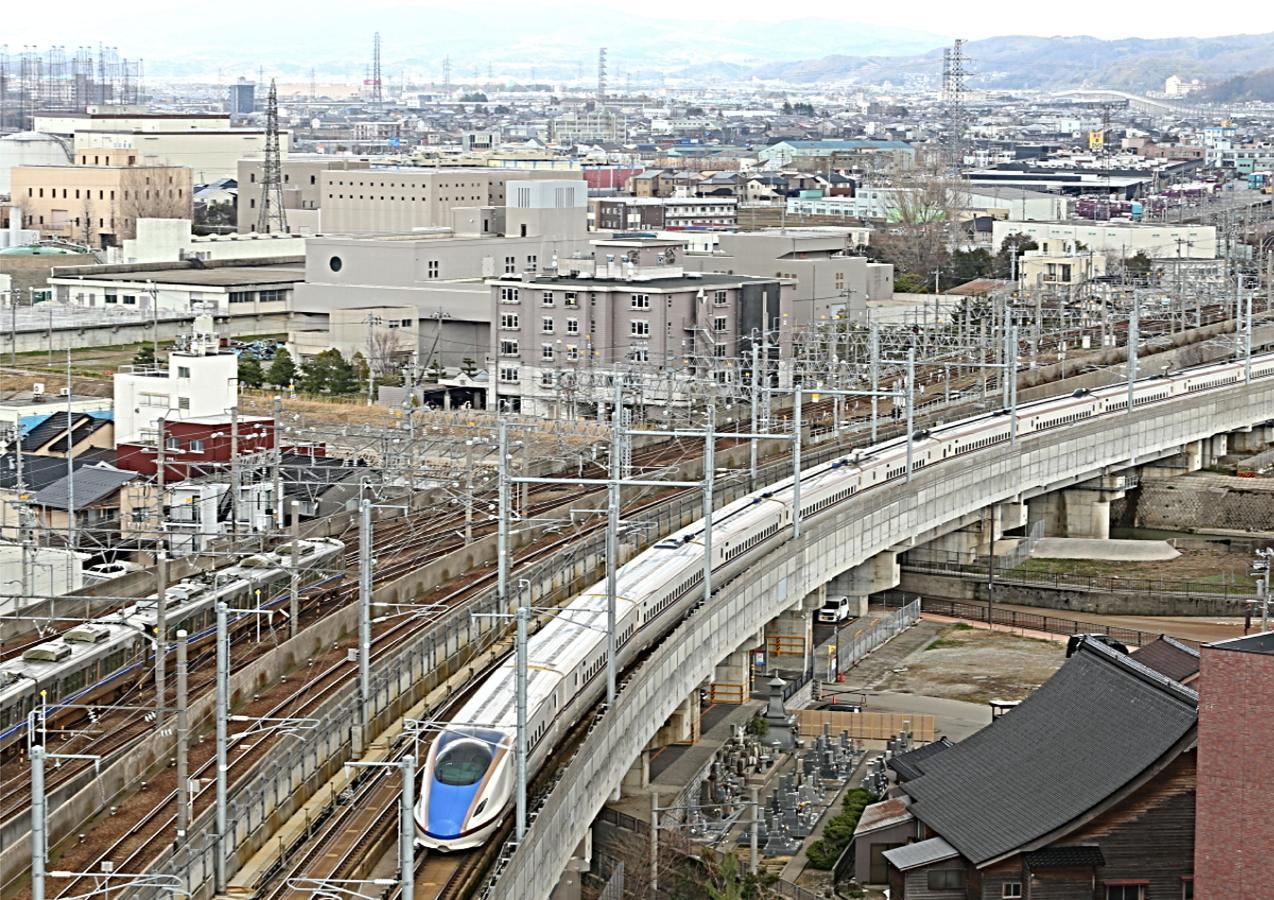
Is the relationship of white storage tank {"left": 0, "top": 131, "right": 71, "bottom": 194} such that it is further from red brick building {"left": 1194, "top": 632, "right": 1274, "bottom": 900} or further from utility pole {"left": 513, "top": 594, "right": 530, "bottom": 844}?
red brick building {"left": 1194, "top": 632, "right": 1274, "bottom": 900}

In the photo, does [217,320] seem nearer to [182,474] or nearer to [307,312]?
[307,312]

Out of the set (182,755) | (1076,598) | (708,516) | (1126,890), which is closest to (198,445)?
(708,516)

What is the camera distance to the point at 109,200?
74000 mm

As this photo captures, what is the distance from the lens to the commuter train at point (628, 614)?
45.1 feet

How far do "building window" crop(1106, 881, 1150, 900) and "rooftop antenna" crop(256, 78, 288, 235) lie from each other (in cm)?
5368

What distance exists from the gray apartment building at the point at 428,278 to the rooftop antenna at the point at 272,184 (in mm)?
14253

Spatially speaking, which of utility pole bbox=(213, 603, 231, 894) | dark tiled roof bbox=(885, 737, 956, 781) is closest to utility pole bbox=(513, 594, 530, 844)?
utility pole bbox=(213, 603, 231, 894)

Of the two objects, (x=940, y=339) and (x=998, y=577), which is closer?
(x=998, y=577)

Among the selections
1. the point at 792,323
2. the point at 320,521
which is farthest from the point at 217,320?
the point at 320,521

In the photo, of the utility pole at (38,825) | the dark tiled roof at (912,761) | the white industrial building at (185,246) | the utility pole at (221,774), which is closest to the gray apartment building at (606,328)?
the white industrial building at (185,246)

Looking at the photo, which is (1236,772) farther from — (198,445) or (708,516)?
(198,445)

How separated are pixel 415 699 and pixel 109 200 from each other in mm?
59286

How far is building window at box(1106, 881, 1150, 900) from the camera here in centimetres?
1492

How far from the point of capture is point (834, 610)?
26.6 m
